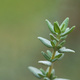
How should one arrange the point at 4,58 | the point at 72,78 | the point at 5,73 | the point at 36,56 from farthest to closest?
the point at 36,56 < the point at 72,78 < the point at 4,58 < the point at 5,73

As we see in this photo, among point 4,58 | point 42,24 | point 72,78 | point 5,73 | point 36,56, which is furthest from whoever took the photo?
point 42,24

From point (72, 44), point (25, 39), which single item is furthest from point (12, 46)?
point (72, 44)

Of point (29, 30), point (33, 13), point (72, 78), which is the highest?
point (33, 13)

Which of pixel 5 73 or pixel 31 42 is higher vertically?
pixel 31 42

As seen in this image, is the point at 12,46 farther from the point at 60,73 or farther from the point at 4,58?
the point at 60,73

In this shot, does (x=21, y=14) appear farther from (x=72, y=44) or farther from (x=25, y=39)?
(x=72, y=44)

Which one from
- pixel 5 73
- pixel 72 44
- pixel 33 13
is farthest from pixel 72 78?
pixel 33 13

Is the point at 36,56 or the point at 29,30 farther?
the point at 29,30
